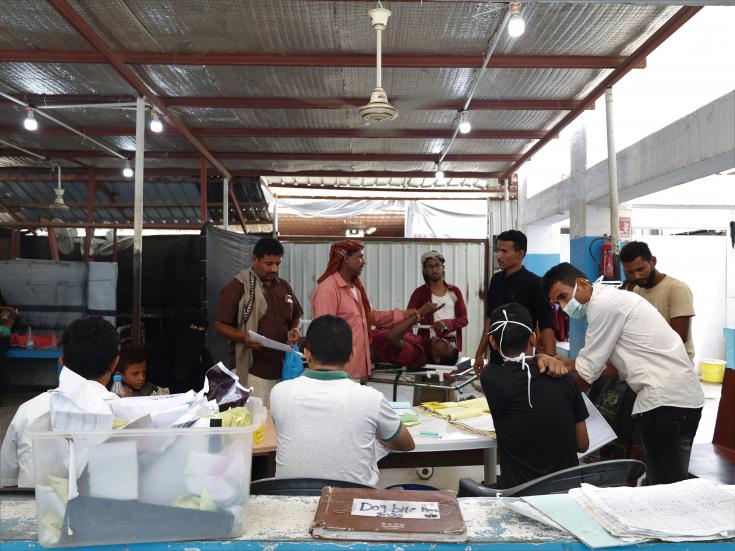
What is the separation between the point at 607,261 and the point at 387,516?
6.20 meters

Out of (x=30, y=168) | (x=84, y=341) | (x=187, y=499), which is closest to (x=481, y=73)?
(x=84, y=341)

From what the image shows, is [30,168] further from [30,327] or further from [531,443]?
[531,443]

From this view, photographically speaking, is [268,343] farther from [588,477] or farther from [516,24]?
[516,24]

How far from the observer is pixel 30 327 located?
7.52 m

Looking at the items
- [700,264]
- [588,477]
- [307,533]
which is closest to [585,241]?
[700,264]

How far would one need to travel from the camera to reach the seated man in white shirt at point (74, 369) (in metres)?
2.15

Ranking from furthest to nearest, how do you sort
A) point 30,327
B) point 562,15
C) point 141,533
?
point 30,327
point 562,15
point 141,533

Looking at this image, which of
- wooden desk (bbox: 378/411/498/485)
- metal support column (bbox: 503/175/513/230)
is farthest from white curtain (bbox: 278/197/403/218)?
wooden desk (bbox: 378/411/498/485)

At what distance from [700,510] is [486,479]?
197 centimetres

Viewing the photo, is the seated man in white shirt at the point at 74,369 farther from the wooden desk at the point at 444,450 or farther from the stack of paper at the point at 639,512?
the stack of paper at the point at 639,512

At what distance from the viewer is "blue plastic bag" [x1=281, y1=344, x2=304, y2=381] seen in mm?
4172

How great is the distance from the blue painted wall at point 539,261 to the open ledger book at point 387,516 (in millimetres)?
10137

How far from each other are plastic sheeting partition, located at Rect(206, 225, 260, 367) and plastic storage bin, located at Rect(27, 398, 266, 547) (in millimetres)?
5498

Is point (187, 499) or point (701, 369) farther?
point (701, 369)
